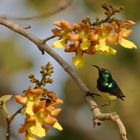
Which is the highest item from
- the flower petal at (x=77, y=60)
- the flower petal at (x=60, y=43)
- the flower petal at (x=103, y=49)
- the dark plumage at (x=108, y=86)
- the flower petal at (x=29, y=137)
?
the flower petal at (x=103, y=49)

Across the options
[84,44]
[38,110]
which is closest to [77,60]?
[84,44]

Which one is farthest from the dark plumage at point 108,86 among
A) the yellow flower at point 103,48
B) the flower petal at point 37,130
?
the flower petal at point 37,130

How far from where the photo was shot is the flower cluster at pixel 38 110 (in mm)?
1614

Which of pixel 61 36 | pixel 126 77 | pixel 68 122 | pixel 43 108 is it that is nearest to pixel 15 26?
pixel 61 36

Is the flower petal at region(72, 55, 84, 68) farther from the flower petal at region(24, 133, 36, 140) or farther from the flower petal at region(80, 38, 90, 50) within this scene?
the flower petal at region(24, 133, 36, 140)

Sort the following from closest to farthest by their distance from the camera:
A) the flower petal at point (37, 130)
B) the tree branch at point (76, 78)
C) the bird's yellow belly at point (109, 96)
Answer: the tree branch at point (76, 78) < the flower petal at point (37, 130) < the bird's yellow belly at point (109, 96)

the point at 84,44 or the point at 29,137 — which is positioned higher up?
the point at 84,44

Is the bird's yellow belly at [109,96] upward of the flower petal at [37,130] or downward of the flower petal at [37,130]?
upward

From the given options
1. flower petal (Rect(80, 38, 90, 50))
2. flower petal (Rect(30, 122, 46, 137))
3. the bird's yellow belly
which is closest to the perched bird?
the bird's yellow belly

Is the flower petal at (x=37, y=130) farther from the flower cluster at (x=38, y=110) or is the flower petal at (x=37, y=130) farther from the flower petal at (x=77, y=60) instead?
the flower petal at (x=77, y=60)

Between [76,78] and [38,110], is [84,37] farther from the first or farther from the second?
[38,110]

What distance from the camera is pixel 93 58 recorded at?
18.7 ft

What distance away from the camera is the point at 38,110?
163 centimetres

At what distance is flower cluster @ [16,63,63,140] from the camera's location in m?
1.61
